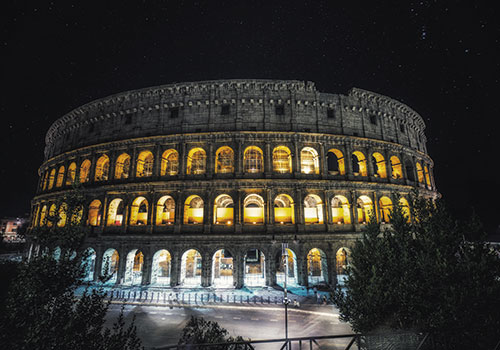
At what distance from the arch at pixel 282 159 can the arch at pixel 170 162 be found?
10.8 metres

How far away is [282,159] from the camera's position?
83.4 feet

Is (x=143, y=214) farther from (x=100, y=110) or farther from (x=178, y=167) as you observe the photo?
(x=100, y=110)

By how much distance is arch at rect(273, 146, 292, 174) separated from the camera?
81.3 ft

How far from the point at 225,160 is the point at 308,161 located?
30.7 ft

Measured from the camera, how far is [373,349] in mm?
8234

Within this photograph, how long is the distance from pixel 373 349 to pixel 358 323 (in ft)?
3.44

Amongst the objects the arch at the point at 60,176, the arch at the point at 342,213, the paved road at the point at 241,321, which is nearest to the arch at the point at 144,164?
the arch at the point at 60,176

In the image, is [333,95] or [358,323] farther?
[333,95]

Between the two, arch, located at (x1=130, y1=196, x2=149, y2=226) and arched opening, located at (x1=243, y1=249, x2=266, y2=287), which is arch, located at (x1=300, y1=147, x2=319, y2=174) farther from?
arch, located at (x1=130, y1=196, x2=149, y2=226)

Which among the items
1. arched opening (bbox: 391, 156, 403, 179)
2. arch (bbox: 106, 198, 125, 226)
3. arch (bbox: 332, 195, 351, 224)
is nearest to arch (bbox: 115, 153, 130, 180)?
arch (bbox: 106, 198, 125, 226)

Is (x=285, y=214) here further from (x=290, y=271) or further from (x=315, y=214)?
(x=290, y=271)

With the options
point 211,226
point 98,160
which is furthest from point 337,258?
point 98,160

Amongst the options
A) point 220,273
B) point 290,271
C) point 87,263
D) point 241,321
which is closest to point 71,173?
point 220,273

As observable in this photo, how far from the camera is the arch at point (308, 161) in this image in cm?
2567
